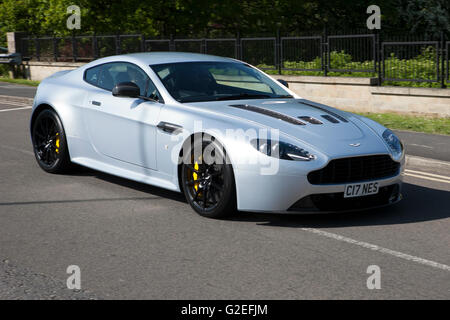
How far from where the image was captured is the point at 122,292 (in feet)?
15.4

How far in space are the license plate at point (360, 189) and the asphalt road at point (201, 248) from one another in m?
0.28

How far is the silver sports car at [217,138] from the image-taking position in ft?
20.8

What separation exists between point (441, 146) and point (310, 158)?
549cm

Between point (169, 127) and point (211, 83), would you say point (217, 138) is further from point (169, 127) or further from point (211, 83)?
point (211, 83)

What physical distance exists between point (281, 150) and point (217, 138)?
24.3 inches

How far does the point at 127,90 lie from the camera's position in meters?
7.52

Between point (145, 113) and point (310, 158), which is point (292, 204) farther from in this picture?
point (145, 113)

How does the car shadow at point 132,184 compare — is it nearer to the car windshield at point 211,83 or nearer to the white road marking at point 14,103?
the car windshield at point 211,83

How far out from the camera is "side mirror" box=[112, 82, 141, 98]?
752cm

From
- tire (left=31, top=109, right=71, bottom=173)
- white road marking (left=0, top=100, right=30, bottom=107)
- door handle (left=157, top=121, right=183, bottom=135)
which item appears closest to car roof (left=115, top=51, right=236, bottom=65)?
door handle (left=157, top=121, right=183, bottom=135)

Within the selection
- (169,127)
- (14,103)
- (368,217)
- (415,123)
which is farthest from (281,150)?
(14,103)

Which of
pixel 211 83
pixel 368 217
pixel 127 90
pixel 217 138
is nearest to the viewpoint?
pixel 217 138

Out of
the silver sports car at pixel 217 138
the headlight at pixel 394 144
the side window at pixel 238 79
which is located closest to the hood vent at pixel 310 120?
the silver sports car at pixel 217 138
